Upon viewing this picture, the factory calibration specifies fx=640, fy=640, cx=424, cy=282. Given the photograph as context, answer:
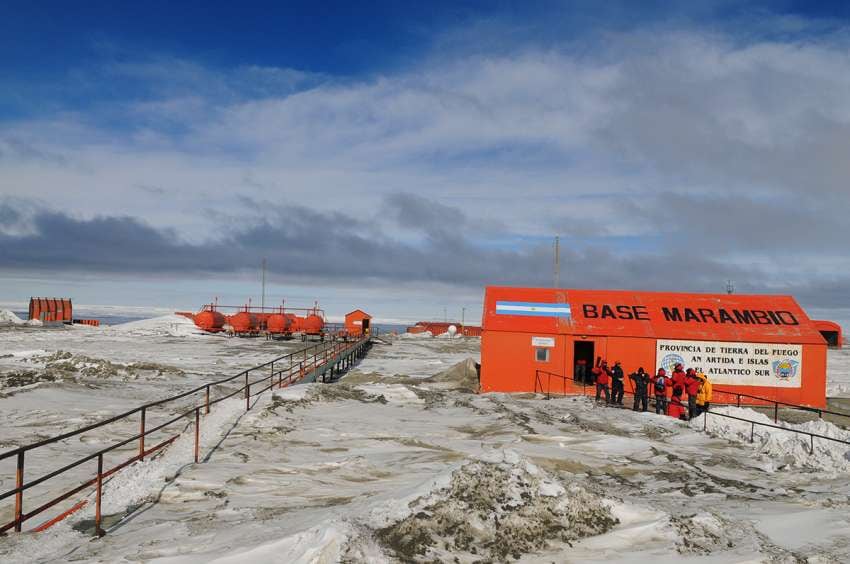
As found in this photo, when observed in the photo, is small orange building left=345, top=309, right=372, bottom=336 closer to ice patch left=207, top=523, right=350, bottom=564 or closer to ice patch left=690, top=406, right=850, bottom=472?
ice patch left=690, top=406, right=850, bottom=472

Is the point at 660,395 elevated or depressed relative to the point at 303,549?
depressed

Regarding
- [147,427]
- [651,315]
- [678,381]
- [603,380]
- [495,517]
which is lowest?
[147,427]

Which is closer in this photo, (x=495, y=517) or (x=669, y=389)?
(x=495, y=517)

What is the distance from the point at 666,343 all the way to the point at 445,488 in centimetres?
1953

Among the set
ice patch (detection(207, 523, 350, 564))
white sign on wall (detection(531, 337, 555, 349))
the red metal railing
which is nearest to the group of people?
white sign on wall (detection(531, 337, 555, 349))

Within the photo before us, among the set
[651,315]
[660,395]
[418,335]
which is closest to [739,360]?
[651,315]

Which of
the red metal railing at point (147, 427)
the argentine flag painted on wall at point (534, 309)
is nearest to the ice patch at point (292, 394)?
the red metal railing at point (147, 427)

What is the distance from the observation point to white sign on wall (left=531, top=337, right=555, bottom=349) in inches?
1014

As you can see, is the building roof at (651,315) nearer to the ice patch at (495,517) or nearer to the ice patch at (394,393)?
the ice patch at (394,393)

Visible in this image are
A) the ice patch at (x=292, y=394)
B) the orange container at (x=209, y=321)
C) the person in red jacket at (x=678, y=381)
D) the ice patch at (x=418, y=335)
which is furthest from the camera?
the ice patch at (x=418, y=335)

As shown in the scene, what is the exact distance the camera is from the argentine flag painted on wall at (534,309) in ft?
87.5

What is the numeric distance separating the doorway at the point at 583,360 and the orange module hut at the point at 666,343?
0.67 ft

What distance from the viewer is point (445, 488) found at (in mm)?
8219

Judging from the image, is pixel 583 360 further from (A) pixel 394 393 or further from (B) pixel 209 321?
(B) pixel 209 321
